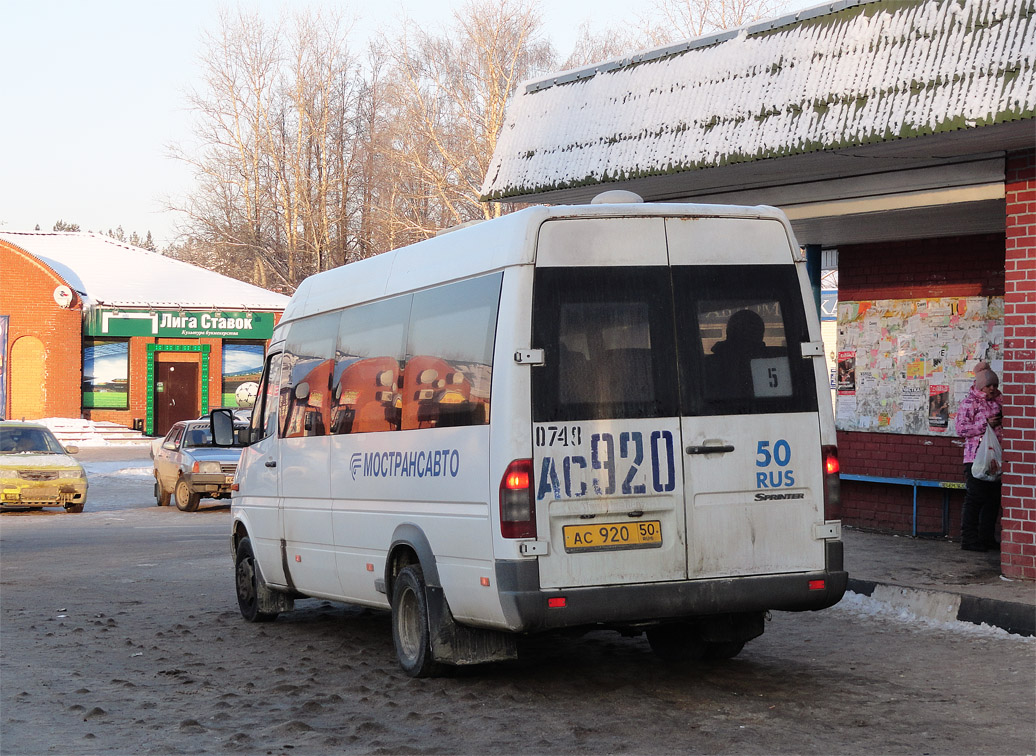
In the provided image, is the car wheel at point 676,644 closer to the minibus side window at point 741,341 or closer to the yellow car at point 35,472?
the minibus side window at point 741,341

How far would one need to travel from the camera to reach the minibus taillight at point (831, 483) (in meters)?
7.38

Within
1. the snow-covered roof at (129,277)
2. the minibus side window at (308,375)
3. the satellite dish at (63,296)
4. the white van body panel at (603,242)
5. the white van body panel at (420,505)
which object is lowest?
the white van body panel at (420,505)

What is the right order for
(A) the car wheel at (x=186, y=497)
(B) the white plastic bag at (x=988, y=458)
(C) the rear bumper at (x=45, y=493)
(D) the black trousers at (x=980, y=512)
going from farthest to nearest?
1. (A) the car wheel at (x=186, y=497)
2. (C) the rear bumper at (x=45, y=493)
3. (D) the black trousers at (x=980, y=512)
4. (B) the white plastic bag at (x=988, y=458)

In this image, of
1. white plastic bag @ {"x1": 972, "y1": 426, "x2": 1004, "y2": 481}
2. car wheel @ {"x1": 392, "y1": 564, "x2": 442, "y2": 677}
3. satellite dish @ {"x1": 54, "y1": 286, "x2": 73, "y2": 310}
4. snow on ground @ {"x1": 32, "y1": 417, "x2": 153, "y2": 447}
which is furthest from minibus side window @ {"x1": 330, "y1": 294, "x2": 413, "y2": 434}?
satellite dish @ {"x1": 54, "y1": 286, "x2": 73, "y2": 310}

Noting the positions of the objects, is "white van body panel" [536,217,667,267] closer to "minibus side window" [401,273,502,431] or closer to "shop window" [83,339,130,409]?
"minibus side window" [401,273,502,431]

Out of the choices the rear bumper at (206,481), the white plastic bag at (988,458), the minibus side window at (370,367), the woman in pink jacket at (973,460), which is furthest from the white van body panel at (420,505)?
the rear bumper at (206,481)

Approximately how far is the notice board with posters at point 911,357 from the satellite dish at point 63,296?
37.8m

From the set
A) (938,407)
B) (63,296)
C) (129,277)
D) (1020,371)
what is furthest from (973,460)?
(129,277)

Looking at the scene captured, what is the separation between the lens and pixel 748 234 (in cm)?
756

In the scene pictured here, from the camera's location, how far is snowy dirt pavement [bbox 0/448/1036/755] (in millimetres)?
6398

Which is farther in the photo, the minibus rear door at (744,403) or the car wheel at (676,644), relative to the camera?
the car wheel at (676,644)

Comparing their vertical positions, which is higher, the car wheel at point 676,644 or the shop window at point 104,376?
the shop window at point 104,376

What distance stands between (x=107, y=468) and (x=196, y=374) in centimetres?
1674

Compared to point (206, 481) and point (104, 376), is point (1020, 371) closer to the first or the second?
point (206, 481)
